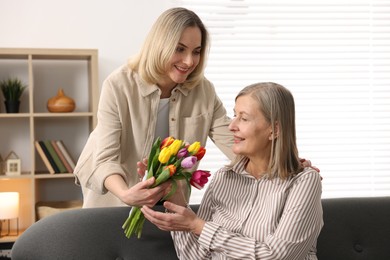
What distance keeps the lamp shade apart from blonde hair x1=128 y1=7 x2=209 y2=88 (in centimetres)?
204

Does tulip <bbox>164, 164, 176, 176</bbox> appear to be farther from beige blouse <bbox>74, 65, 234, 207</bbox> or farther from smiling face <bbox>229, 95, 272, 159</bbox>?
beige blouse <bbox>74, 65, 234, 207</bbox>

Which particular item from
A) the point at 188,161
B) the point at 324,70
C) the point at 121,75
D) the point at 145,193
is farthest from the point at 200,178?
the point at 324,70

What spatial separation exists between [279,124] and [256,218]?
32cm

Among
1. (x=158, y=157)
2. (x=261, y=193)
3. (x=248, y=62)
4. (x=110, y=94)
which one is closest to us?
(x=158, y=157)

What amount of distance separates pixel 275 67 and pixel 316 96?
396 mm

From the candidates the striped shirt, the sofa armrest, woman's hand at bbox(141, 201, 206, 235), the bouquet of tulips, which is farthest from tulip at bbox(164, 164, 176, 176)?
the sofa armrest

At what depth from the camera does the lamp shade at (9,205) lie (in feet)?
13.7

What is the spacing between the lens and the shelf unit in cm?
450

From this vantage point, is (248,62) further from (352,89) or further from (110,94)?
(110,94)

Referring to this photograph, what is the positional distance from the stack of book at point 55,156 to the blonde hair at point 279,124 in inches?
98.8

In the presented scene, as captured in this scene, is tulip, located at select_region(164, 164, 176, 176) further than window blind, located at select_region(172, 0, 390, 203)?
No

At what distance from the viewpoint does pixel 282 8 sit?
4836 millimetres

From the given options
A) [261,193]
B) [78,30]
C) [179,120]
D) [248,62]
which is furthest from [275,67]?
[261,193]

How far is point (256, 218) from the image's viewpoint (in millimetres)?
2064
